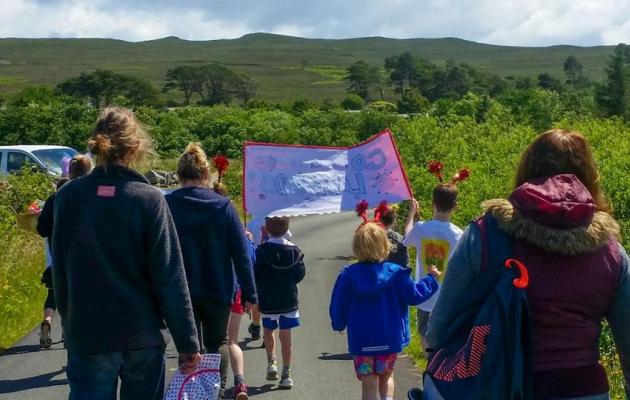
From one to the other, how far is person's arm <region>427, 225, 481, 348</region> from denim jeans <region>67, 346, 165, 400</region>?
1.46m

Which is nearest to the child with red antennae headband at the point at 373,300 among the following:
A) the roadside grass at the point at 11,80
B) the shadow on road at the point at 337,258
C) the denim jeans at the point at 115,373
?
the denim jeans at the point at 115,373

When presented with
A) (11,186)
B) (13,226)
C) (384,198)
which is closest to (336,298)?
(384,198)

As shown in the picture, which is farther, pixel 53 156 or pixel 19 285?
pixel 53 156

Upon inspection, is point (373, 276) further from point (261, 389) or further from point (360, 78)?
point (360, 78)

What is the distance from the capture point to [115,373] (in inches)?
168

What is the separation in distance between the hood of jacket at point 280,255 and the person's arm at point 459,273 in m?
4.28

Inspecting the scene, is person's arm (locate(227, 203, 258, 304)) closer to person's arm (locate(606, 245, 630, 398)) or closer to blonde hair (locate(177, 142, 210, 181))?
blonde hair (locate(177, 142, 210, 181))

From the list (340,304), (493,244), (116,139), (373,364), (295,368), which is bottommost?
(295,368)

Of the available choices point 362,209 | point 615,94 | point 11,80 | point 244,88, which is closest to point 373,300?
point 362,209

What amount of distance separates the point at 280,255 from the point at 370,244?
1859mm

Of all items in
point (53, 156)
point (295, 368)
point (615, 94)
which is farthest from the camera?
point (615, 94)

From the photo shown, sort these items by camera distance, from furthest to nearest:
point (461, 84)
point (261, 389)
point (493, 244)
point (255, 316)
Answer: point (461, 84) → point (255, 316) → point (261, 389) → point (493, 244)

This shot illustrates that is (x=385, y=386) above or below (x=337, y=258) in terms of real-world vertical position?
above

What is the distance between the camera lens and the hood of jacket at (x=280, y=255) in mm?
7543
